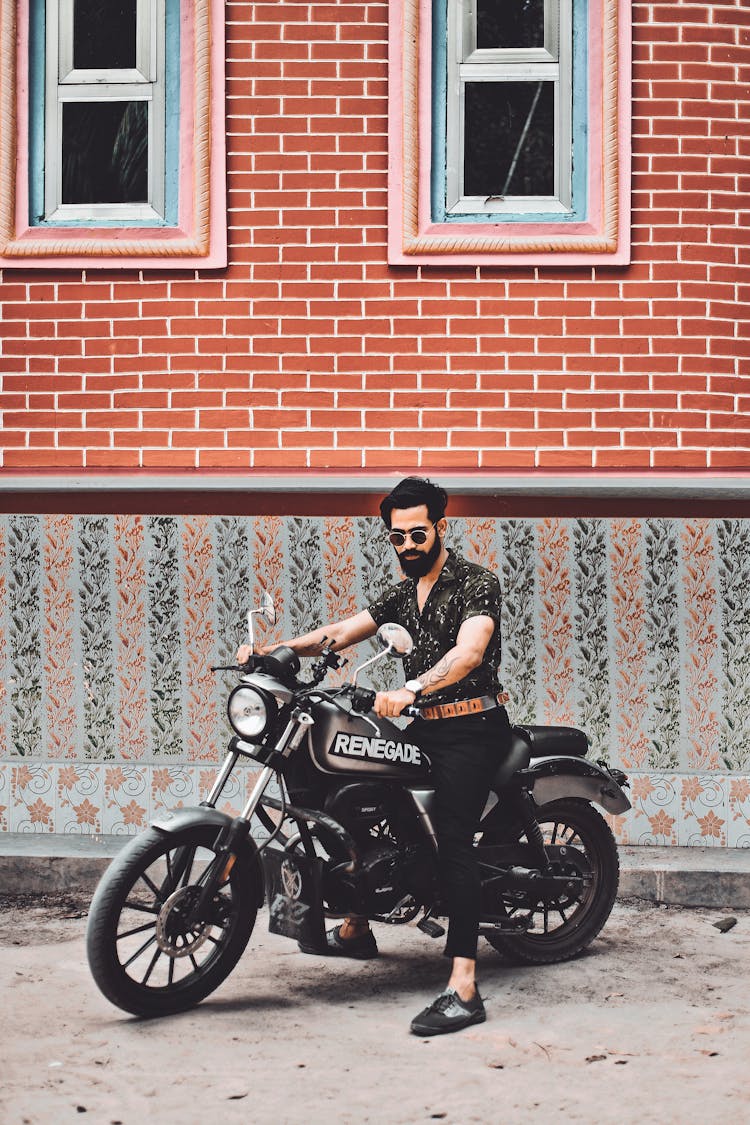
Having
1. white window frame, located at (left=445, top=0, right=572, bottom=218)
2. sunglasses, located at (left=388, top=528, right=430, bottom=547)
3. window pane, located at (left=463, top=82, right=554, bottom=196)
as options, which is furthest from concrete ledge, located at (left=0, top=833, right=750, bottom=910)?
window pane, located at (left=463, top=82, right=554, bottom=196)

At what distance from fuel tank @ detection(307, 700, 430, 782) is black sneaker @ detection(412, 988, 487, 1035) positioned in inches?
30.8

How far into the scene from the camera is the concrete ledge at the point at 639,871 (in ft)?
20.9

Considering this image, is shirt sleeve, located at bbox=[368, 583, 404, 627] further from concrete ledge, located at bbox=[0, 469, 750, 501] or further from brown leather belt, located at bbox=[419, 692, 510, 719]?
concrete ledge, located at bbox=[0, 469, 750, 501]

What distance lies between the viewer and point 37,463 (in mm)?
7520

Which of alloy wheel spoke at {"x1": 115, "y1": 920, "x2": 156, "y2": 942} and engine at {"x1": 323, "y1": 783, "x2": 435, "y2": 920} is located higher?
engine at {"x1": 323, "y1": 783, "x2": 435, "y2": 920}

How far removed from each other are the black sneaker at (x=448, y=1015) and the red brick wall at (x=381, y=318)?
11.3 feet

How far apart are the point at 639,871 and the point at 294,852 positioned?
7.84ft

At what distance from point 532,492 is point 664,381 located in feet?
3.27

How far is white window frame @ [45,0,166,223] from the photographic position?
7.61 metres

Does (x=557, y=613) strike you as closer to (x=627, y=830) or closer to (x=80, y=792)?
(x=627, y=830)

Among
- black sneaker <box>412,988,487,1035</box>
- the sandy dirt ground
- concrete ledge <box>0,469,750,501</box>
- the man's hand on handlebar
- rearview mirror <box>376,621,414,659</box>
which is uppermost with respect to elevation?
concrete ledge <box>0,469,750,501</box>

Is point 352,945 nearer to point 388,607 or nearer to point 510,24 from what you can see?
point 388,607

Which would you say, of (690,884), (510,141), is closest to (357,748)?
(690,884)

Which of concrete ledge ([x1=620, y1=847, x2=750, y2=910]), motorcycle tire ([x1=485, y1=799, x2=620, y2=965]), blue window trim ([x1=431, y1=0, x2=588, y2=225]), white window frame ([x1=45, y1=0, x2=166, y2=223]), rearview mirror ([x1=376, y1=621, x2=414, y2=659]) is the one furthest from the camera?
white window frame ([x1=45, y1=0, x2=166, y2=223])
